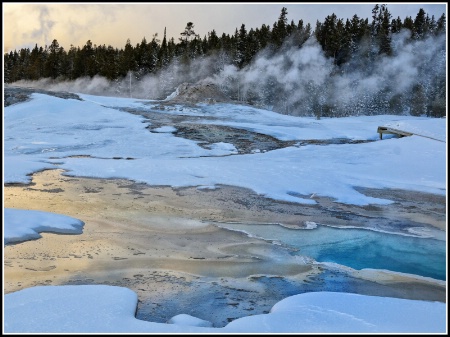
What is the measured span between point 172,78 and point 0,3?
39.3 m

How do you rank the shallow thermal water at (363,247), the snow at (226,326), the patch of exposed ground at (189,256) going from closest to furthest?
the snow at (226,326) → the patch of exposed ground at (189,256) → the shallow thermal water at (363,247)

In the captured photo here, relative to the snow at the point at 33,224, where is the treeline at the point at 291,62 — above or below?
above

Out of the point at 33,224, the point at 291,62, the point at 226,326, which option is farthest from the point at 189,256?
the point at 291,62

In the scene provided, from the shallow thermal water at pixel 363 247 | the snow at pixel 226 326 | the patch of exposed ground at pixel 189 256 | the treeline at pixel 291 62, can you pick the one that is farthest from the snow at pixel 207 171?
the treeline at pixel 291 62

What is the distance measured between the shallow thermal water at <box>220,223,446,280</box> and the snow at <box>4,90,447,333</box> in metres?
1.01

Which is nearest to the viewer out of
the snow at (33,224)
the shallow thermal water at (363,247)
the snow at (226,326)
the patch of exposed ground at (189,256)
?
the snow at (226,326)

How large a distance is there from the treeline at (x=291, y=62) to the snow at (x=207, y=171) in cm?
1439

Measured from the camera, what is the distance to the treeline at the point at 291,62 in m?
32.8

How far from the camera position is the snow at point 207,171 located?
2879mm

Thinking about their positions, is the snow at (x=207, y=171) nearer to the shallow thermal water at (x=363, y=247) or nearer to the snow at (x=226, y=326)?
the snow at (x=226, y=326)

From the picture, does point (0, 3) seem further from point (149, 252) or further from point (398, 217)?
point (398, 217)

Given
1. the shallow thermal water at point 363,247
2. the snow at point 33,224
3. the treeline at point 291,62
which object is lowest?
the shallow thermal water at point 363,247

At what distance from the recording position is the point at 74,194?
269 inches

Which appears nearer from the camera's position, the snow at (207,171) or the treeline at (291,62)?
the snow at (207,171)
